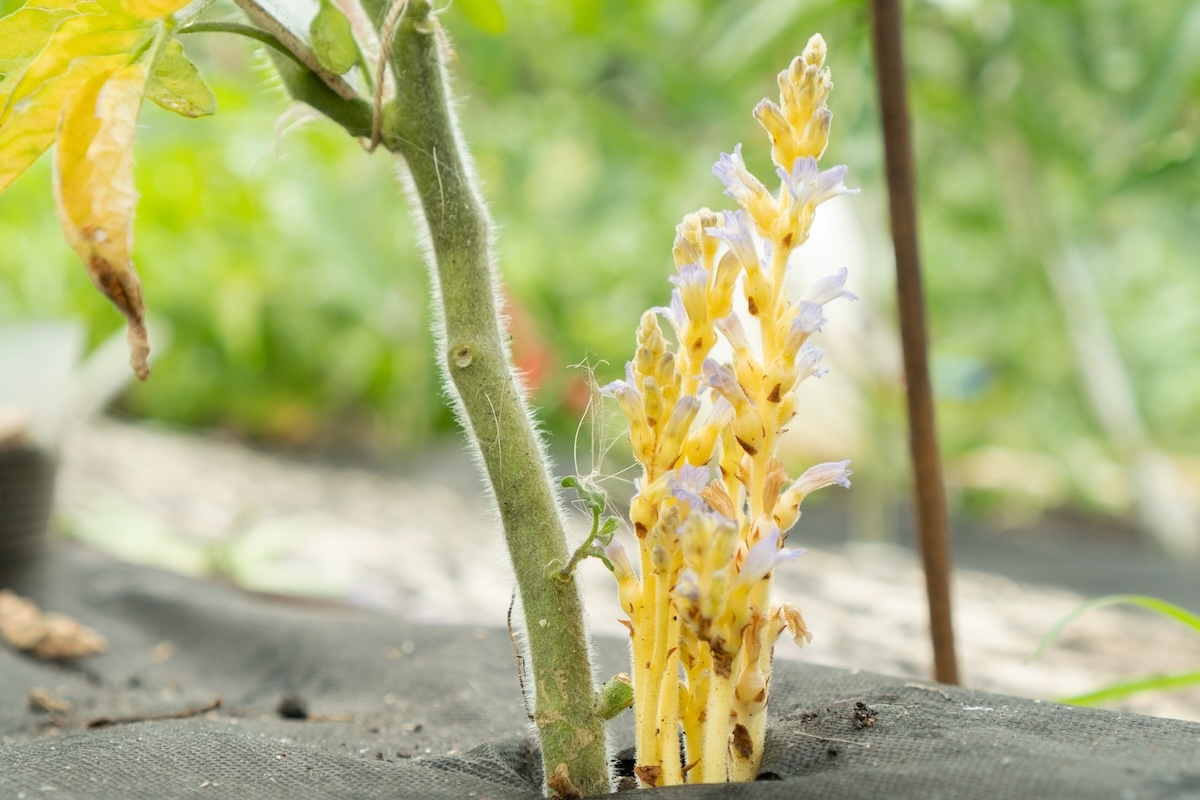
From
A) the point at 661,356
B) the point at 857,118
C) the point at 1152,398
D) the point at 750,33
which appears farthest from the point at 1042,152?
the point at 1152,398

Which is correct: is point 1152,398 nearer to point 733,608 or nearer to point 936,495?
point 936,495

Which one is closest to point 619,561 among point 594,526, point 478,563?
point 594,526

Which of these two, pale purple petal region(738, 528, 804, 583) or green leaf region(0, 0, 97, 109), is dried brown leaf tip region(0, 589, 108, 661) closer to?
green leaf region(0, 0, 97, 109)

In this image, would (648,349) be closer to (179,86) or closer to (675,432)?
(675,432)

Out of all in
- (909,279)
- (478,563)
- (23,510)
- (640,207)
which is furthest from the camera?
(640,207)

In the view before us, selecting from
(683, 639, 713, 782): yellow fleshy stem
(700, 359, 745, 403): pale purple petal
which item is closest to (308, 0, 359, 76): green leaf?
(700, 359, 745, 403): pale purple petal

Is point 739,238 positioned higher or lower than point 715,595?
higher

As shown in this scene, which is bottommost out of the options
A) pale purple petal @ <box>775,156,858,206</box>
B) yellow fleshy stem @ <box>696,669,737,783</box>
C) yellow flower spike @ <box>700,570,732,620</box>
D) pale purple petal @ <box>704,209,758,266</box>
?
yellow fleshy stem @ <box>696,669,737,783</box>
